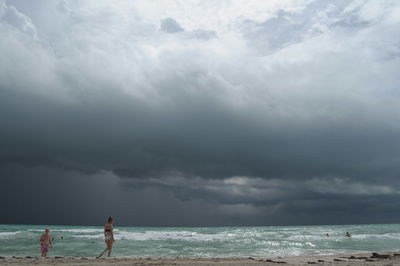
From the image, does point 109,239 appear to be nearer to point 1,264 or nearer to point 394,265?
point 1,264

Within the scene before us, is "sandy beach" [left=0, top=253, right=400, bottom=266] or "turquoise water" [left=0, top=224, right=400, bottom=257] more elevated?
"sandy beach" [left=0, top=253, right=400, bottom=266]

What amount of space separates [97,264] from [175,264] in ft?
9.11

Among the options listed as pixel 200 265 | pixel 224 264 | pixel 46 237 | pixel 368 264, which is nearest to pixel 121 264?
pixel 200 265

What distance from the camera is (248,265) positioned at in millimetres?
13461

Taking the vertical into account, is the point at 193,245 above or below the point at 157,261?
below

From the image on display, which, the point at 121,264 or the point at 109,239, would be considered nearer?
the point at 121,264

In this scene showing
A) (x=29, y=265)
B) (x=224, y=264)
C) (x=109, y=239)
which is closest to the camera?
(x=29, y=265)

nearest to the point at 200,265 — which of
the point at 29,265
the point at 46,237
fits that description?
the point at 29,265

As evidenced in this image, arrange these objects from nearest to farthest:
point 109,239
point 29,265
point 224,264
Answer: point 29,265, point 224,264, point 109,239

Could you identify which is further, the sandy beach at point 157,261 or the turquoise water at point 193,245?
the turquoise water at point 193,245

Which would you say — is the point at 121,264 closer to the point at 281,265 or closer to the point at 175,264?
the point at 175,264

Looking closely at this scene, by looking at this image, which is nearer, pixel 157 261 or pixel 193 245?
pixel 157 261

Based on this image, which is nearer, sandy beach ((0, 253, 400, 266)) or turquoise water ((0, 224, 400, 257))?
sandy beach ((0, 253, 400, 266))

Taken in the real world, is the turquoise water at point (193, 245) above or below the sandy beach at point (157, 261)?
below
